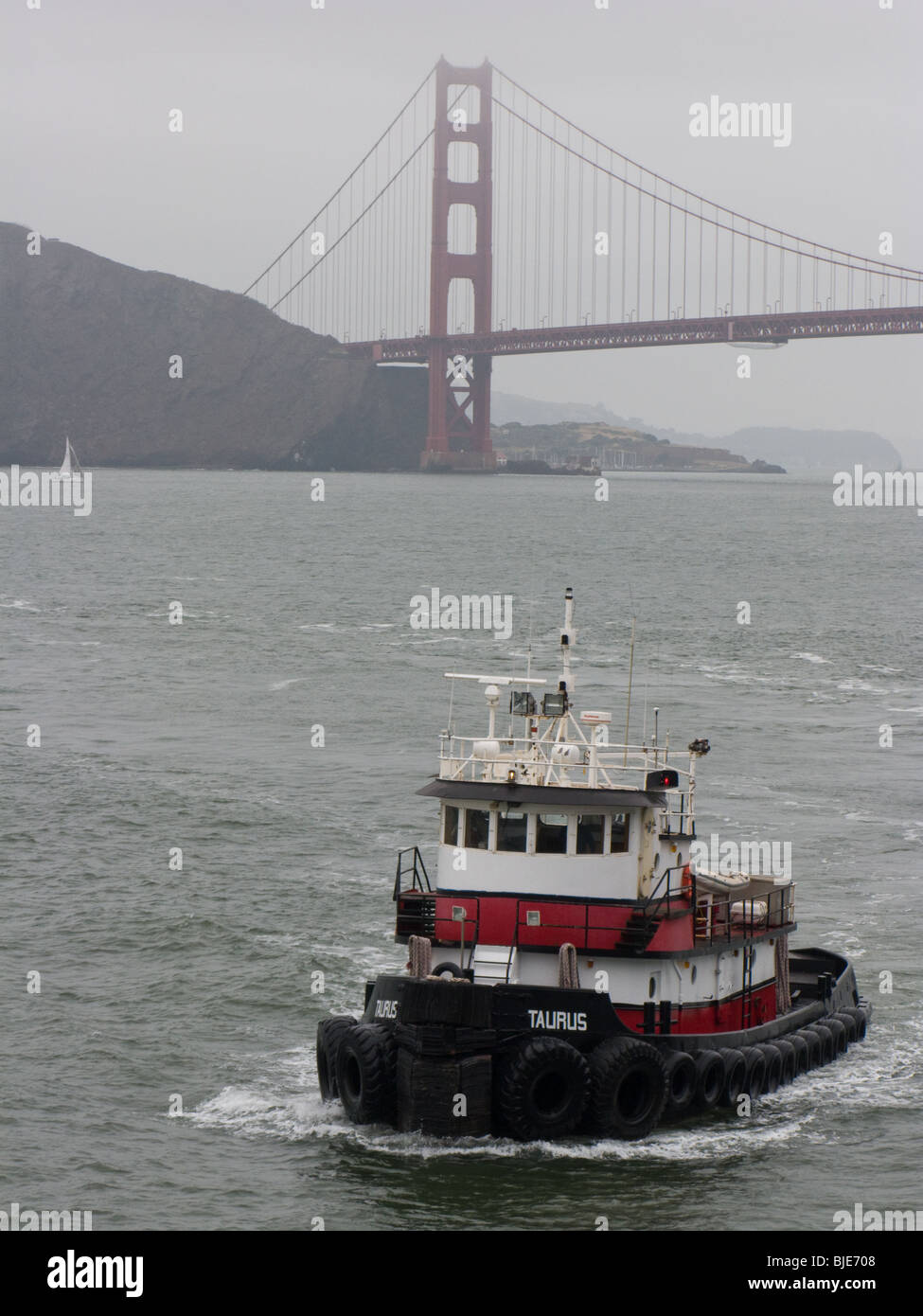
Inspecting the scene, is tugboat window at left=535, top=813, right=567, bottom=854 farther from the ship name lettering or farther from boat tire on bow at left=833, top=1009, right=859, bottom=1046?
boat tire on bow at left=833, top=1009, right=859, bottom=1046

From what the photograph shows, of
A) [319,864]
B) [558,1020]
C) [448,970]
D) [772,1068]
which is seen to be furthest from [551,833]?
[319,864]

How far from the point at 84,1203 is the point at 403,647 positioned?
50691mm

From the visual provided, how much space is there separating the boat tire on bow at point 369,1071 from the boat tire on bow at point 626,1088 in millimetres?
2420

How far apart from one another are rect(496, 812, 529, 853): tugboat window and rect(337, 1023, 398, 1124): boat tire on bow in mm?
2873

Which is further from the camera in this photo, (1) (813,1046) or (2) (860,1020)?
(2) (860,1020)

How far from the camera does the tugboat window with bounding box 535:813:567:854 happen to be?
24469mm

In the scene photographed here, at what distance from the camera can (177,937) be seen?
3338cm

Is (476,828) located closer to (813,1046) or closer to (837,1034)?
(813,1046)

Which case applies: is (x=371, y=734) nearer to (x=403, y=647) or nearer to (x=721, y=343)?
(x=403, y=647)

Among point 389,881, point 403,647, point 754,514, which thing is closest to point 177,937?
point 389,881

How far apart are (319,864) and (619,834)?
48.0 feet

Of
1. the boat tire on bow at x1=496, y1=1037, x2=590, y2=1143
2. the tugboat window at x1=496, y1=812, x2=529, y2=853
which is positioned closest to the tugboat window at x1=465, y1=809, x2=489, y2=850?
the tugboat window at x1=496, y1=812, x2=529, y2=853

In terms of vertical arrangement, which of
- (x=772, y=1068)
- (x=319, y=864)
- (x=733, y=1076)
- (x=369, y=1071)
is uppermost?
(x=319, y=864)

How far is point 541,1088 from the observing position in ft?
74.7
